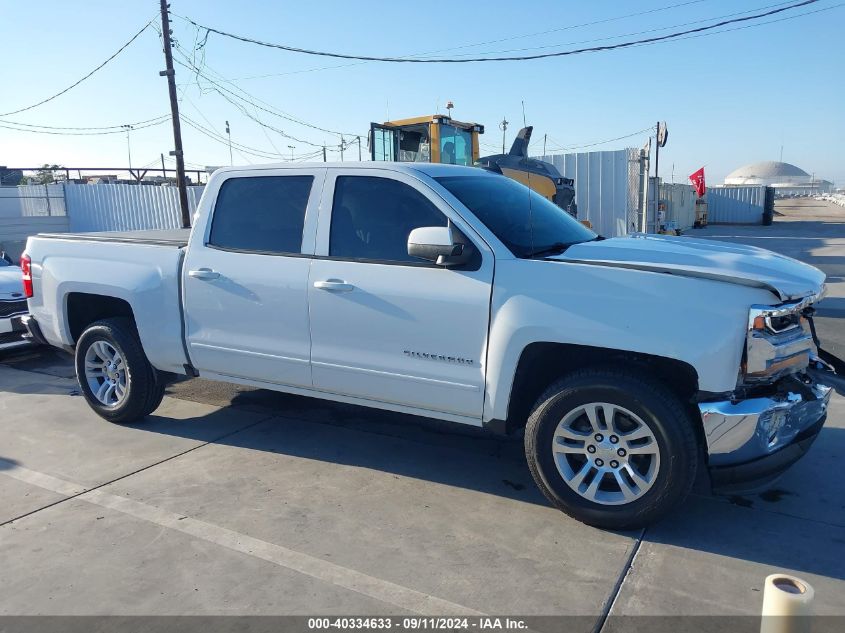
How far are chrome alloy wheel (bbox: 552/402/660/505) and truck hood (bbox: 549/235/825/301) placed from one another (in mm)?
797

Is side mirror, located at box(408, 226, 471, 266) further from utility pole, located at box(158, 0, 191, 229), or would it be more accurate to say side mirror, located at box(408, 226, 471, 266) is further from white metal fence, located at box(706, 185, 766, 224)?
white metal fence, located at box(706, 185, 766, 224)

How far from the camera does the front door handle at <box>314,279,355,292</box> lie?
14.1ft

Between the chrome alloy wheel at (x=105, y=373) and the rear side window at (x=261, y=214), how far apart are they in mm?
1418

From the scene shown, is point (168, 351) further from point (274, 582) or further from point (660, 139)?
point (660, 139)

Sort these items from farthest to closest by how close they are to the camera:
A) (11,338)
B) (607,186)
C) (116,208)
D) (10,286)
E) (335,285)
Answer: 1. (116,208)
2. (607,186)
3. (10,286)
4. (11,338)
5. (335,285)

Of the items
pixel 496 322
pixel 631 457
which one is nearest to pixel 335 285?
pixel 496 322

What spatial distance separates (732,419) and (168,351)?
387 cm

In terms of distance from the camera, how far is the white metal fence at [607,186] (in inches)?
699

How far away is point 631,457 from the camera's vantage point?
144 inches

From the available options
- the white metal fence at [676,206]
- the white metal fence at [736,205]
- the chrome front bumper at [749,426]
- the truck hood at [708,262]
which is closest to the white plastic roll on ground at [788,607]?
the chrome front bumper at [749,426]

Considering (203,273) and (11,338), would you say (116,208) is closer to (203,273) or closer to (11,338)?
(11,338)

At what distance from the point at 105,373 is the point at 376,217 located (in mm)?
2863

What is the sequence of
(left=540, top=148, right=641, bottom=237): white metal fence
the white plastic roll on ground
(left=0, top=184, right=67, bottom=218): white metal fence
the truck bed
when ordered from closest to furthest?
the white plastic roll on ground
the truck bed
(left=540, top=148, right=641, bottom=237): white metal fence
(left=0, top=184, right=67, bottom=218): white metal fence

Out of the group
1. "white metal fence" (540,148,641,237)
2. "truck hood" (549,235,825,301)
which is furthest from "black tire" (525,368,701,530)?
"white metal fence" (540,148,641,237)
